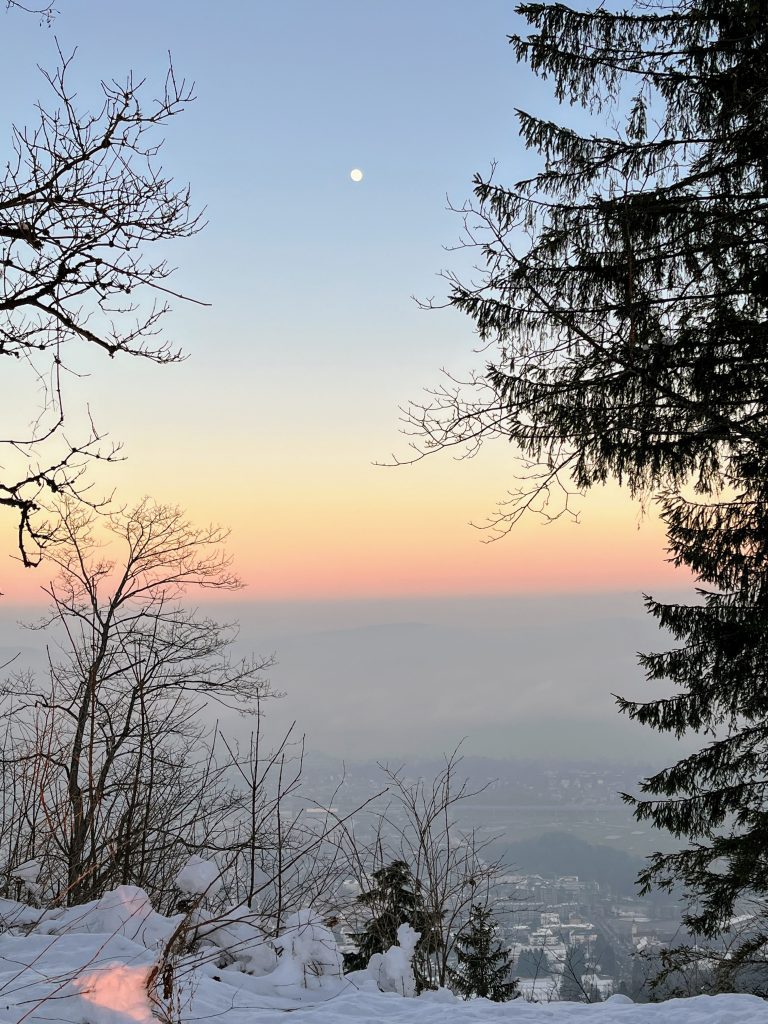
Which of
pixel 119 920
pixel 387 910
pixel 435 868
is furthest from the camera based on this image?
pixel 387 910

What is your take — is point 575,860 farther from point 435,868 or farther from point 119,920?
point 119,920

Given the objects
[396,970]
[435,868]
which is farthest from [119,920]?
[435,868]

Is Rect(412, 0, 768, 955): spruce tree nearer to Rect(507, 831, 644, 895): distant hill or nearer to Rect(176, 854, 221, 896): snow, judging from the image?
Rect(176, 854, 221, 896): snow

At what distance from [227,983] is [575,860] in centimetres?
6481

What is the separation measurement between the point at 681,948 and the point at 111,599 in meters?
12.9

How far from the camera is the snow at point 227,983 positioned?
3.06 metres

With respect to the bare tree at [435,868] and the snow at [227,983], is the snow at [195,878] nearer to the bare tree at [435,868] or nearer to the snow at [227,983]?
the snow at [227,983]

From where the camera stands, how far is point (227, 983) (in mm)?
3930

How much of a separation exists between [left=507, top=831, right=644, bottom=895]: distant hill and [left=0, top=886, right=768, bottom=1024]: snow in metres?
53.6

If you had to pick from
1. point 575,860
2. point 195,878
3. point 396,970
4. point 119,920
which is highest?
point 195,878

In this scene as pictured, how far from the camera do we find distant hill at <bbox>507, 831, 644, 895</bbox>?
55.7 metres

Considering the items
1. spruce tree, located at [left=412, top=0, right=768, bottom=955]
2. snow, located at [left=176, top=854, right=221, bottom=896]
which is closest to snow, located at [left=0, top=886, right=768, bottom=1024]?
snow, located at [left=176, top=854, right=221, bottom=896]

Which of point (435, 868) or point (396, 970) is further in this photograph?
point (435, 868)

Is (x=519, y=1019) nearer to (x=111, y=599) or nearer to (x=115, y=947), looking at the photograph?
(x=115, y=947)
